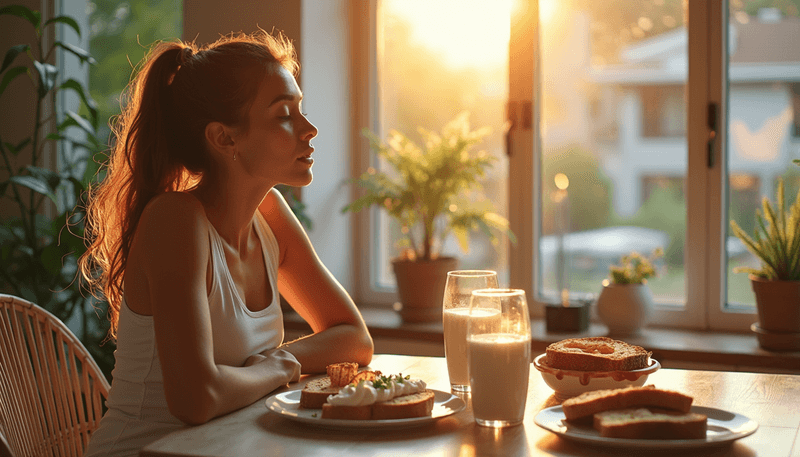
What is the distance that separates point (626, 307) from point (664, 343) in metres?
0.16

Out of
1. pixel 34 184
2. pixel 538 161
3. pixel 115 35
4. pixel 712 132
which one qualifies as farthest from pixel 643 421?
pixel 115 35

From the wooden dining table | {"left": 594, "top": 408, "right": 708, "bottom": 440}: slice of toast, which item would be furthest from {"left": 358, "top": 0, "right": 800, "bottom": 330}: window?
{"left": 594, "top": 408, "right": 708, "bottom": 440}: slice of toast

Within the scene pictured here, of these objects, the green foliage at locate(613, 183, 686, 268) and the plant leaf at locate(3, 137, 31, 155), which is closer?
the plant leaf at locate(3, 137, 31, 155)

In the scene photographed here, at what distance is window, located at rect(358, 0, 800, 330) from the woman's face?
5.09ft

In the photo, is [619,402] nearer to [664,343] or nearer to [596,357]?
[596,357]

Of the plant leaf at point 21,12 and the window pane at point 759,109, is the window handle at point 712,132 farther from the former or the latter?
the plant leaf at point 21,12

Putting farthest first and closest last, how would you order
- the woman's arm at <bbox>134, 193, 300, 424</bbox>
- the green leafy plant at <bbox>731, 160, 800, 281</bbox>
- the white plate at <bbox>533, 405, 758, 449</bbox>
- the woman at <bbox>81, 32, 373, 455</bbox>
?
the green leafy plant at <bbox>731, 160, 800, 281</bbox> < the woman at <bbox>81, 32, 373, 455</bbox> < the woman's arm at <bbox>134, 193, 300, 424</bbox> < the white plate at <bbox>533, 405, 758, 449</bbox>

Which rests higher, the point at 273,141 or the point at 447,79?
the point at 447,79

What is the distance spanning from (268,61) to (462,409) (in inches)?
30.7

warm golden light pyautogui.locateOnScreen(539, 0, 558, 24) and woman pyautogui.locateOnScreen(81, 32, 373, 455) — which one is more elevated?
warm golden light pyautogui.locateOnScreen(539, 0, 558, 24)

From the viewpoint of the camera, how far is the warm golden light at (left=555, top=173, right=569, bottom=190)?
2871 millimetres

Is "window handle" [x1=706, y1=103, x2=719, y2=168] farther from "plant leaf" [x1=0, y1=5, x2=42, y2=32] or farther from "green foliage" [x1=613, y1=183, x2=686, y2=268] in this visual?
"plant leaf" [x1=0, y1=5, x2=42, y2=32]

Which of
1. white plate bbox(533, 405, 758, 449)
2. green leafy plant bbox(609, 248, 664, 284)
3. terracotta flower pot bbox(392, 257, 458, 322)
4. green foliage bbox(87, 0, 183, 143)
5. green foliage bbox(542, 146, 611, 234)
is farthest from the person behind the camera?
green foliage bbox(87, 0, 183, 143)

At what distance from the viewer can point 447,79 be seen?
3074 millimetres
